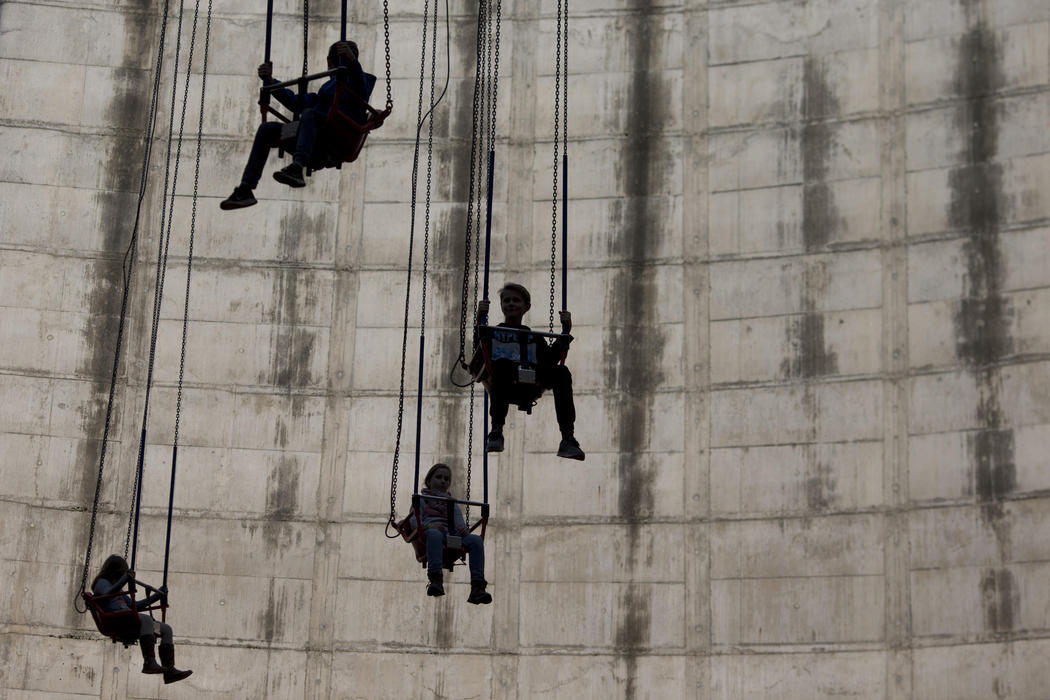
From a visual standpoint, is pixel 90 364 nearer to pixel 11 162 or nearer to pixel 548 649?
pixel 11 162

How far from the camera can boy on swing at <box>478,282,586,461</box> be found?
14.6m

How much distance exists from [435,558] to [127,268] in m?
7.44

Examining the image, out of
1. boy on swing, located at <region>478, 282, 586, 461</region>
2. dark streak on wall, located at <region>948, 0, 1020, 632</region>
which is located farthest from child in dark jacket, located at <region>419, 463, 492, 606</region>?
dark streak on wall, located at <region>948, 0, 1020, 632</region>

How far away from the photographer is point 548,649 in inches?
766

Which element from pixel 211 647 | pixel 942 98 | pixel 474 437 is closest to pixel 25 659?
pixel 211 647

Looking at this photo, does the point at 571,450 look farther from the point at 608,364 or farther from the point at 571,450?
the point at 608,364

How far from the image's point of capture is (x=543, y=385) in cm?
1476

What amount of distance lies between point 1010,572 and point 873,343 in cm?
280

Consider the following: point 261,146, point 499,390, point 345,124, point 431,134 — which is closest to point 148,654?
point 499,390

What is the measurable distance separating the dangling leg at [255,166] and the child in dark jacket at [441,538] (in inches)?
110

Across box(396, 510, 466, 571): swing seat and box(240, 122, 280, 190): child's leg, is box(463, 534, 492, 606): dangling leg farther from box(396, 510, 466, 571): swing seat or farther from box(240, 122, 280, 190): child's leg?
box(240, 122, 280, 190): child's leg

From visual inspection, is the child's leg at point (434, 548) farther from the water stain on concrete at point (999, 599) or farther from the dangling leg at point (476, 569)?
the water stain on concrete at point (999, 599)

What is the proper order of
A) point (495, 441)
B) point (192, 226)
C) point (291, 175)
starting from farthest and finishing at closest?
point (192, 226)
point (495, 441)
point (291, 175)

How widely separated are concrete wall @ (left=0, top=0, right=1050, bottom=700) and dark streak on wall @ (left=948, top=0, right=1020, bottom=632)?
0.11ft
